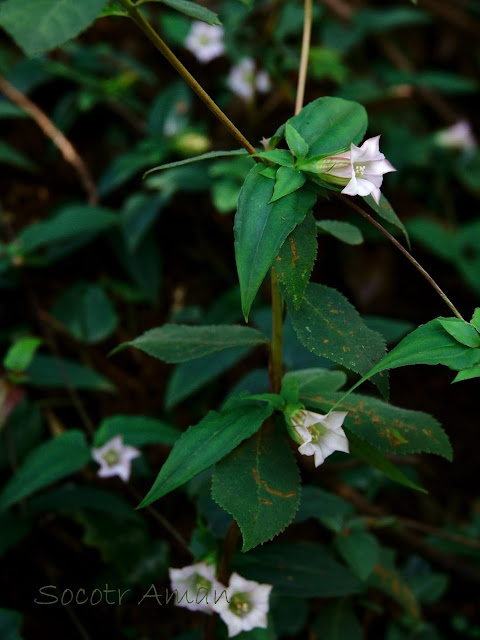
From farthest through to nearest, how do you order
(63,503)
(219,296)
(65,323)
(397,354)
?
(219,296) → (65,323) → (63,503) → (397,354)

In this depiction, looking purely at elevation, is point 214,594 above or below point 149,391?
above

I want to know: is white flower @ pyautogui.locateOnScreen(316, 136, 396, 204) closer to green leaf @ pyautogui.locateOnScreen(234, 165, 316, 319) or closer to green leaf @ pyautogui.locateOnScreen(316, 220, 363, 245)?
green leaf @ pyautogui.locateOnScreen(234, 165, 316, 319)

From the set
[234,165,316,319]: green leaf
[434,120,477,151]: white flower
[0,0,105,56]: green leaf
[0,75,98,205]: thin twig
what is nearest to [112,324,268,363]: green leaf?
[234,165,316,319]: green leaf

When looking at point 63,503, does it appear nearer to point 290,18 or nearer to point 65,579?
point 65,579

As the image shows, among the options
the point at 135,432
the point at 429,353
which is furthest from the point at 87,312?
the point at 429,353

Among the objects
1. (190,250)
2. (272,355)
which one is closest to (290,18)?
(190,250)

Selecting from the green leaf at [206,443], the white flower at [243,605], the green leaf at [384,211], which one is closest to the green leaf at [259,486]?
the green leaf at [206,443]
